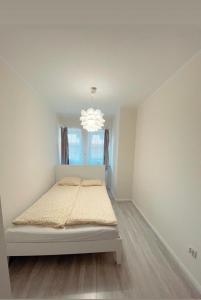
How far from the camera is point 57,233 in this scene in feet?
6.02

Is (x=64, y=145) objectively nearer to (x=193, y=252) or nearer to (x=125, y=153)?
(x=125, y=153)

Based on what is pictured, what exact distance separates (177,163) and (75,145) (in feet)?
11.8

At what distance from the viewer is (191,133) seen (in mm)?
1729

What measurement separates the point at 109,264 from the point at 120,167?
7.93ft

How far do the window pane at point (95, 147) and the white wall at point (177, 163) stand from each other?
2279 mm

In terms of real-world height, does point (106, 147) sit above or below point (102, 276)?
above

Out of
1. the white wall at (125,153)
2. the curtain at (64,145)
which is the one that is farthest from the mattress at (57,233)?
the curtain at (64,145)

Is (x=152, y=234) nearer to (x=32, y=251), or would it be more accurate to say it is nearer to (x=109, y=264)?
(x=109, y=264)

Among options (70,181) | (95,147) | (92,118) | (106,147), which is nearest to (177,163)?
(92,118)

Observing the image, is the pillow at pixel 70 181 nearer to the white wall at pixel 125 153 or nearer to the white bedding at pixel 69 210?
the white bedding at pixel 69 210

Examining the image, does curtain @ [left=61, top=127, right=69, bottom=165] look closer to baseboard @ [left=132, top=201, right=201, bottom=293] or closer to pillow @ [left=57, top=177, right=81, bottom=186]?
pillow @ [left=57, top=177, right=81, bottom=186]

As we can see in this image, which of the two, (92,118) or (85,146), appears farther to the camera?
(85,146)

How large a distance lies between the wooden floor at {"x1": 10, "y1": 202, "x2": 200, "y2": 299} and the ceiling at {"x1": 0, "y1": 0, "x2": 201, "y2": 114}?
227 cm

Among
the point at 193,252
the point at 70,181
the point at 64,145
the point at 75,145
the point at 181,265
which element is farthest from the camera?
the point at 75,145
